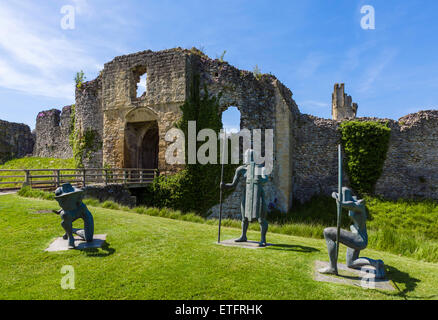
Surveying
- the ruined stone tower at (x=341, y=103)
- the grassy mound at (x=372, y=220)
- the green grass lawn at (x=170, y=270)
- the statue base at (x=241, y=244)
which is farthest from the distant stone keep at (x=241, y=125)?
the ruined stone tower at (x=341, y=103)

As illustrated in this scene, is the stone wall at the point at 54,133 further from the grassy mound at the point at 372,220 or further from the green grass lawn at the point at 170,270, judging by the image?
the green grass lawn at the point at 170,270

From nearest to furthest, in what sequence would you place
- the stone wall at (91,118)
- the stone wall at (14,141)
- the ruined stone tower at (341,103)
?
1. the stone wall at (91,118)
2. the stone wall at (14,141)
3. the ruined stone tower at (341,103)

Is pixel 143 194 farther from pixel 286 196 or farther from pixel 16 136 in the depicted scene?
pixel 16 136

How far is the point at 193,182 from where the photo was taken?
14.2 metres

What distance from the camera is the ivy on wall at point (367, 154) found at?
54.4 ft

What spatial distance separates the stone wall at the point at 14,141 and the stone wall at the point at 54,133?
12.8 feet

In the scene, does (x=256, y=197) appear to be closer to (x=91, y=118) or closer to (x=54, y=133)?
(x=91, y=118)

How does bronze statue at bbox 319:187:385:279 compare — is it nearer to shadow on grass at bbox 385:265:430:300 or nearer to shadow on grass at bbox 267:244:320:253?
shadow on grass at bbox 385:265:430:300

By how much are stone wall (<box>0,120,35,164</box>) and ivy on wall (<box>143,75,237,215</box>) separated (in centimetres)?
2267

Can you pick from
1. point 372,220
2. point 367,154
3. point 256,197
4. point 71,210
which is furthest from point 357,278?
point 367,154

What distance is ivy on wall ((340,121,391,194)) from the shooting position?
1659 centimetres
